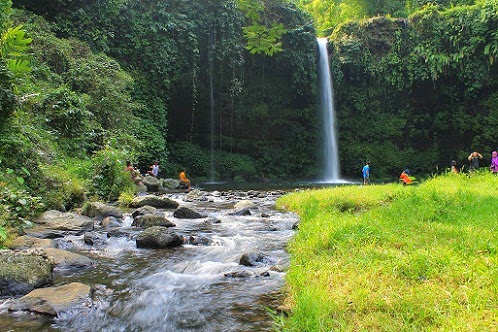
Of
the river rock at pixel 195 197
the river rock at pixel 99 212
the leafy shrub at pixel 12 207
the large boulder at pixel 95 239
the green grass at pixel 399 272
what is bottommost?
the river rock at pixel 195 197

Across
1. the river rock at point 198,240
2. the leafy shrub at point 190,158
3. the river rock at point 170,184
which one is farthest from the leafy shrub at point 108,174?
the leafy shrub at point 190,158

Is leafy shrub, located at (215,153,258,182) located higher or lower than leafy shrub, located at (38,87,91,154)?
lower

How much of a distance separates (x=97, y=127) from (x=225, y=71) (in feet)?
40.6

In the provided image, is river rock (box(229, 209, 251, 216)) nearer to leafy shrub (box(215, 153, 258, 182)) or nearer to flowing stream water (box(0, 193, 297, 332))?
flowing stream water (box(0, 193, 297, 332))

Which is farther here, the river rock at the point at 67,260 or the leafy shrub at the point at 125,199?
the leafy shrub at the point at 125,199

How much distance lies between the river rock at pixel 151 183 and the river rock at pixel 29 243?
1026cm

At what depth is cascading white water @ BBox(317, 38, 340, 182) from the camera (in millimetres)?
25203

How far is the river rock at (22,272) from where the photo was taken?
420cm

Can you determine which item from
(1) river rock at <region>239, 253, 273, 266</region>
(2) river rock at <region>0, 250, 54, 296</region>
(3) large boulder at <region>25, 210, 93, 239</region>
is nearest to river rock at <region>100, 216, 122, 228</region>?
(3) large boulder at <region>25, 210, 93, 239</region>

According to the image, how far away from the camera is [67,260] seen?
5328 millimetres

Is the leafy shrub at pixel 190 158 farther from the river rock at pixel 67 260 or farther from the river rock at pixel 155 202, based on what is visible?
the river rock at pixel 67 260

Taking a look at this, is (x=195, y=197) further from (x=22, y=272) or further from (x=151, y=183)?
(x=22, y=272)

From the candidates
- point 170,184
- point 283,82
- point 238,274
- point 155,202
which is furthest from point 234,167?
point 238,274

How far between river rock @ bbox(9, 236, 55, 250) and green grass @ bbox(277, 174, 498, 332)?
3758 mm
